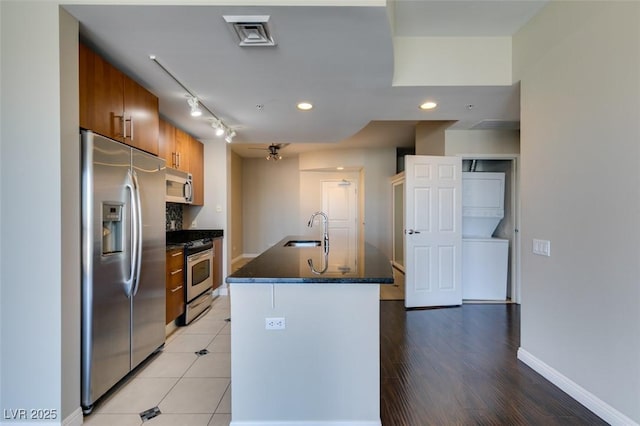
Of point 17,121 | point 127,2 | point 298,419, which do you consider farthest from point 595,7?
point 17,121

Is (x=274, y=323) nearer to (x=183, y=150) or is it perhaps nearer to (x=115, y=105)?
(x=115, y=105)

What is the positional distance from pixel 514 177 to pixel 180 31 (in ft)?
14.2

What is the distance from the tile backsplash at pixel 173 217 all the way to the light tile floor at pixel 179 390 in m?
1.62

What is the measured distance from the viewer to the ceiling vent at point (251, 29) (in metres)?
1.72

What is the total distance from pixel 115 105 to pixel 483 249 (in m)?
4.49

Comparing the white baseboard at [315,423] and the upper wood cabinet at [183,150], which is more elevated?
the upper wood cabinet at [183,150]

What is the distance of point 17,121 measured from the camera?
1.72 meters

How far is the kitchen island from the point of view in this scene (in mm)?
1769

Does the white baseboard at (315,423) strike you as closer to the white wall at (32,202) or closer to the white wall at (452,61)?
the white wall at (32,202)

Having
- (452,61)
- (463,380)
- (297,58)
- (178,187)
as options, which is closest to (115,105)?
(297,58)

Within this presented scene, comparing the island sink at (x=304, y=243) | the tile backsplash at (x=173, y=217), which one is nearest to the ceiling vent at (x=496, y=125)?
the island sink at (x=304, y=243)

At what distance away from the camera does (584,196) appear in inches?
80.7

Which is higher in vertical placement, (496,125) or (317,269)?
(496,125)

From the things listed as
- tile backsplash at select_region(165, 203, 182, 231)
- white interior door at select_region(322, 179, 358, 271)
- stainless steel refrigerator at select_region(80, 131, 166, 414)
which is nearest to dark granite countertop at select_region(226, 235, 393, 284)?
stainless steel refrigerator at select_region(80, 131, 166, 414)
